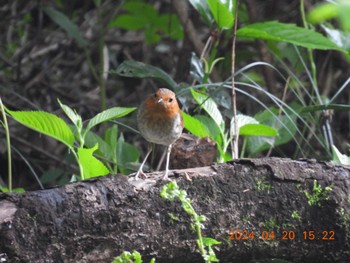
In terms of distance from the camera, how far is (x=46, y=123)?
276cm

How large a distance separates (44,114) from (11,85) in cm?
268

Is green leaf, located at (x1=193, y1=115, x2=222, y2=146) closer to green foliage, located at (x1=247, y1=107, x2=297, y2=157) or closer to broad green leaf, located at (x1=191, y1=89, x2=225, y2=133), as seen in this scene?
broad green leaf, located at (x1=191, y1=89, x2=225, y2=133)

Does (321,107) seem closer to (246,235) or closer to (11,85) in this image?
(246,235)

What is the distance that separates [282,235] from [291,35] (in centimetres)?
123

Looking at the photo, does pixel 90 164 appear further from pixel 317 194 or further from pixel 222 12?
pixel 222 12

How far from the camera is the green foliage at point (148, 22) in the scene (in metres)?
4.98

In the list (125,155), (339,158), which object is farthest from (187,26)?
(339,158)

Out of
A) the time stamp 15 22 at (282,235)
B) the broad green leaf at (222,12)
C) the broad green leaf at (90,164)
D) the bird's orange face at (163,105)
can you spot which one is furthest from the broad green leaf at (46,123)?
the broad green leaf at (222,12)

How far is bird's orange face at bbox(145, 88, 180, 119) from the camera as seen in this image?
3.22 m

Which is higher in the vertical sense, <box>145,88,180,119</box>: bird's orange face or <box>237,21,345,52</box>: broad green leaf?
<box>237,21,345,52</box>: broad green leaf

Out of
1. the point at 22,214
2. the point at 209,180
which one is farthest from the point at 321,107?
the point at 22,214

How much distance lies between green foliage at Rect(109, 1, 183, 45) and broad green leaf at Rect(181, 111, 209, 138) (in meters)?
1.90

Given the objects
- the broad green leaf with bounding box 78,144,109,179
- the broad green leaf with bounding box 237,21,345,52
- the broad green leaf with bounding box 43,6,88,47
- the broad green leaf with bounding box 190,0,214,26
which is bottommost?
the broad green leaf with bounding box 78,144,109,179

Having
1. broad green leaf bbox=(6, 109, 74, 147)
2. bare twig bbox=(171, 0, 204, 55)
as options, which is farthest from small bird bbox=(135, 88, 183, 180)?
bare twig bbox=(171, 0, 204, 55)
